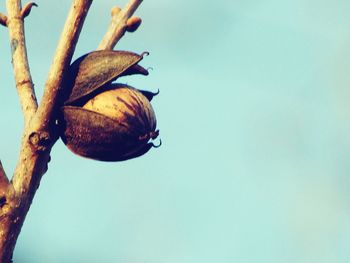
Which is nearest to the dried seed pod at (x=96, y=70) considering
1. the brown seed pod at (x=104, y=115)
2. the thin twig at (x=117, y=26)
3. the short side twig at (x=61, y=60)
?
the brown seed pod at (x=104, y=115)

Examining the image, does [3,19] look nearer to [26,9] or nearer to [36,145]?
[26,9]

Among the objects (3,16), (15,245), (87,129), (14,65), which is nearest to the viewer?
(15,245)

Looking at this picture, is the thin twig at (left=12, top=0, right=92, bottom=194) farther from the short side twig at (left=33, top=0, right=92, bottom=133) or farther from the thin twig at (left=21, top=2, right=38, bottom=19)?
the thin twig at (left=21, top=2, right=38, bottom=19)


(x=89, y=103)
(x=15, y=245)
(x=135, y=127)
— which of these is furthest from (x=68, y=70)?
(x=15, y=245)

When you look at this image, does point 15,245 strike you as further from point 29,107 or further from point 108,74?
point 108,74

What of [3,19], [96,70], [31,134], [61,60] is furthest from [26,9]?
[31,134]

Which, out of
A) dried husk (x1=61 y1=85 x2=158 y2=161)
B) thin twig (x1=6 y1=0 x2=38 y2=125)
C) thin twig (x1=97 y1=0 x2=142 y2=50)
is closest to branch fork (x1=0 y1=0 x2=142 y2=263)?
thin twig (x1=6 y1=0 x2=38 y2=125)
